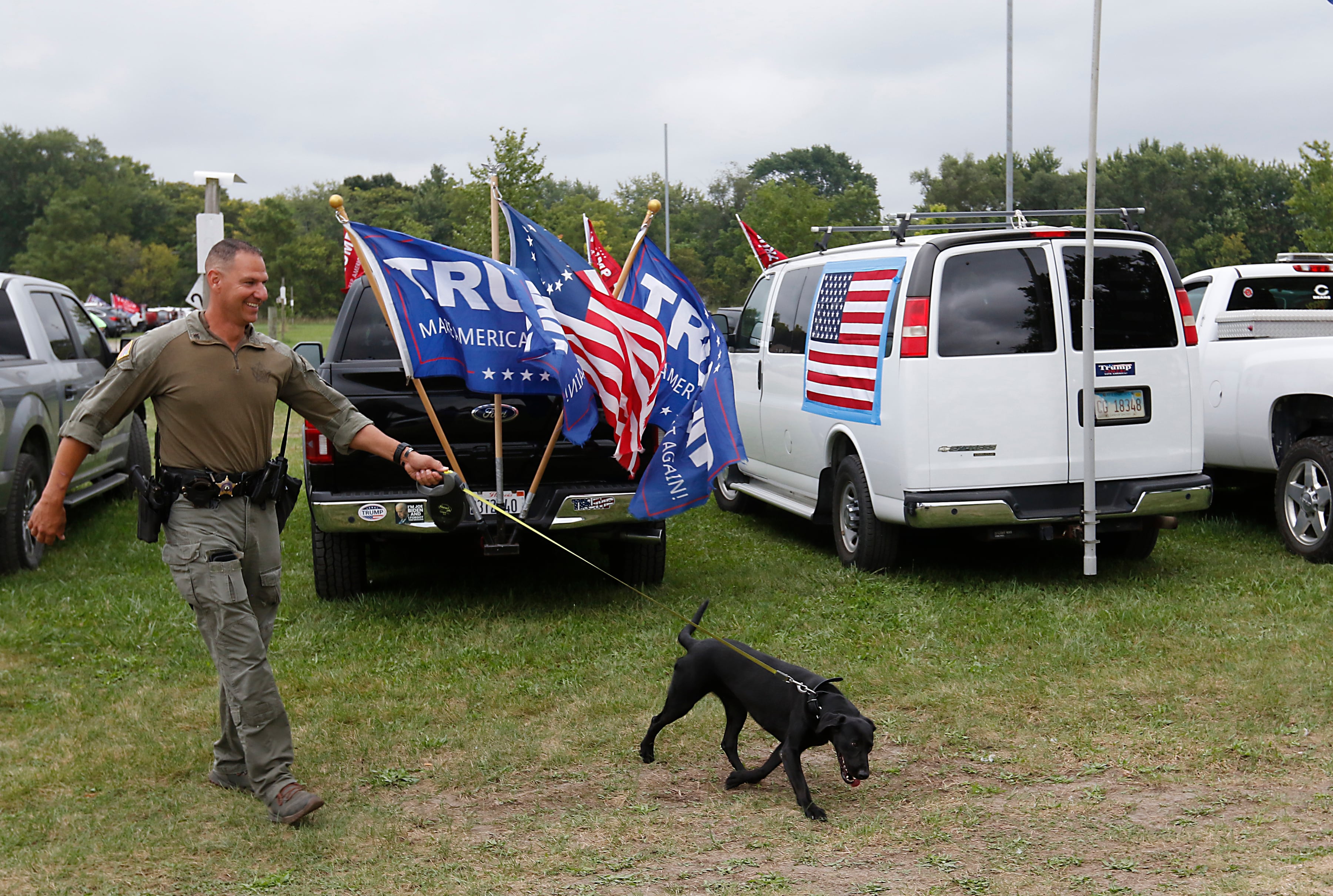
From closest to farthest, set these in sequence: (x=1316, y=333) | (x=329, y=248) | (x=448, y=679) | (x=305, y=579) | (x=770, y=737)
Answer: (x=770, y=737), (x=448, y=679), (x=305, y=579), (x=1316, y=333), (x=329, y=248)

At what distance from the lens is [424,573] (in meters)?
8.45

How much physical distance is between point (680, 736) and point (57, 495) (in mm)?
2554

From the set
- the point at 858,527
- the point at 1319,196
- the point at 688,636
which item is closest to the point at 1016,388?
the point at 858,527

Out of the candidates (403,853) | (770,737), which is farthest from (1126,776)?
(403,853)

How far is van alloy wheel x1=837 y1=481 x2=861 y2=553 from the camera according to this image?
824 centimetres

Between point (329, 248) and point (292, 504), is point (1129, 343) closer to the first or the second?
point (292, 504)

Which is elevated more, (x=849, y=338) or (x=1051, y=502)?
(x=849, y=338)

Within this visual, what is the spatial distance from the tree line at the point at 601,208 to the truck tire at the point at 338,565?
871 inches

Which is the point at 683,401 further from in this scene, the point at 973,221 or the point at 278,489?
the point at 973,221

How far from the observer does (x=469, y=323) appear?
661 centimetres

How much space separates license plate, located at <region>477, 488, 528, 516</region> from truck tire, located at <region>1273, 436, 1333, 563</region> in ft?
16.6

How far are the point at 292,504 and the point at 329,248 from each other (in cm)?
4705

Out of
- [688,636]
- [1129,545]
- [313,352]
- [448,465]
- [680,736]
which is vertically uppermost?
[313,352]

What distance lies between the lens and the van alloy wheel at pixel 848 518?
8242 mm
